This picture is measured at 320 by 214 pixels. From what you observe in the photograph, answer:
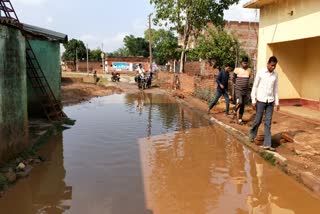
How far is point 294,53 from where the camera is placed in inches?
510

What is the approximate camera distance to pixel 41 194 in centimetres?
543

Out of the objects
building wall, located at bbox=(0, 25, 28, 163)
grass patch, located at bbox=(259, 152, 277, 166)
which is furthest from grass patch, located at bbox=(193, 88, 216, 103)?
building wall, located at bbox=(0, 25, 28, 163)

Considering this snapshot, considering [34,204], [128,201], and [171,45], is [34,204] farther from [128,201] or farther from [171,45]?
[171,45]

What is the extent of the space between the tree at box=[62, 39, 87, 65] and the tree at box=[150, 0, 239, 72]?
116 ft

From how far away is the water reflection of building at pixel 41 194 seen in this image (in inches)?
191

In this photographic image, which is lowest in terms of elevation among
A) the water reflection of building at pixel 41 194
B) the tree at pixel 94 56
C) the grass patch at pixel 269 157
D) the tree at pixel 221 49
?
the water reflection of building at pixel 41 194

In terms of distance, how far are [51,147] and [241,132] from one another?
468cm

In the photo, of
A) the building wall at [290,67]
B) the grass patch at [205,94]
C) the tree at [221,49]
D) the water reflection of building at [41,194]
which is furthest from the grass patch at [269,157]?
the tree at [221,49]

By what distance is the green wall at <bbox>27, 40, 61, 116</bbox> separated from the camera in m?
11.1

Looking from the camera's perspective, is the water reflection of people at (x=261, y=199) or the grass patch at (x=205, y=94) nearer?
the water reflection of people at (x=261, y=199)

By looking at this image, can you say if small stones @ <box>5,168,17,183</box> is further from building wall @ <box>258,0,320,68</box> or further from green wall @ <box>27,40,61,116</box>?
building wall @ <box>258,0,320,68</box>

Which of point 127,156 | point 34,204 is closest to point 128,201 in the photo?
point 34,204

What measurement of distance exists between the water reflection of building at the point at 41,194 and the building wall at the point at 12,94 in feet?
2.19

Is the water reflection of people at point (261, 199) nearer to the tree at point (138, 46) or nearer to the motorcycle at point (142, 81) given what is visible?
the motorcycle at point (142, 81)
